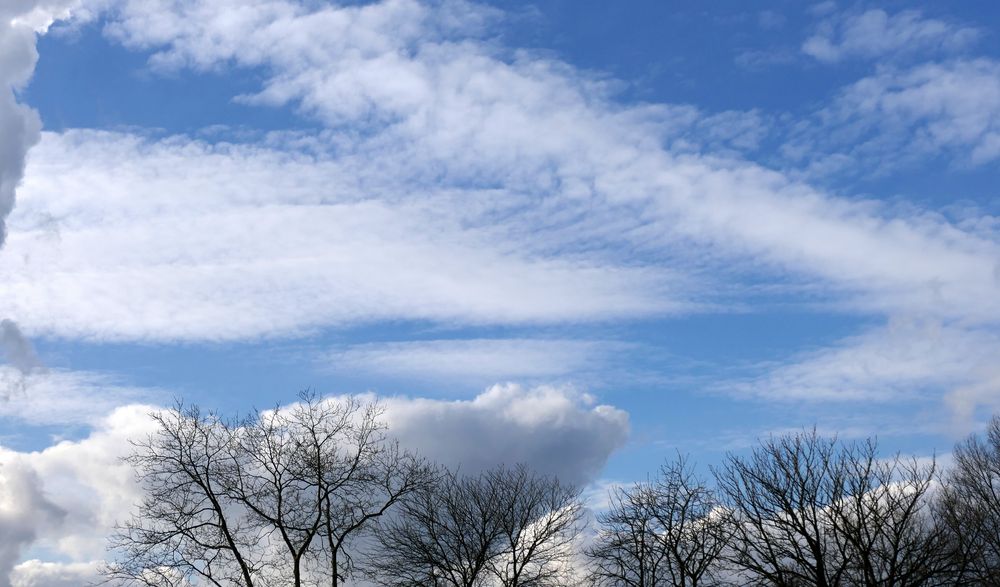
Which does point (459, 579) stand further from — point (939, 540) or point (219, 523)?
point (939, 540)

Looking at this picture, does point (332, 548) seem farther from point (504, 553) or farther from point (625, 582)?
point (625, 582)

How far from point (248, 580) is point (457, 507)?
12015 millimetres

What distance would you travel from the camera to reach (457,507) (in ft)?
136

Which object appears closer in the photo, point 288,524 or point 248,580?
point 248,580

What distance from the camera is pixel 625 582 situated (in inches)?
1610

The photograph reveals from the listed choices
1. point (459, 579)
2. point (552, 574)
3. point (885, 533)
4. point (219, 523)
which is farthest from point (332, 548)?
point (885, 533)

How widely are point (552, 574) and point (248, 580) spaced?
13.5 meters

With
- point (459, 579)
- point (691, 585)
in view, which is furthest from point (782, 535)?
point (459, 579)

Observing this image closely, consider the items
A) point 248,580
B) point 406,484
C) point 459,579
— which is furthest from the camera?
point 459,579

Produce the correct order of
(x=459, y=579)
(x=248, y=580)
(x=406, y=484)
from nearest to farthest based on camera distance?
(x=248, y=580)
(x=406, y=484)
(x=459, y=579)


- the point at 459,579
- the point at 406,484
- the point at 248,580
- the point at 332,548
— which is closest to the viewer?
the point at 248,580

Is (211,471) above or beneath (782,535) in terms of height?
above

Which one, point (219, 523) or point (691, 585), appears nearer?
point (219, 523)

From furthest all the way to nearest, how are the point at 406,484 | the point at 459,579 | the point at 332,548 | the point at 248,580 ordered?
the point at 459,579 → the point at 406,484 → the point at 332,548 → the point at 248,580
